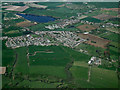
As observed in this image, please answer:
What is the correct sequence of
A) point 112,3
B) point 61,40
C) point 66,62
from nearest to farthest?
point 66,62, point 61,40, point 112,3

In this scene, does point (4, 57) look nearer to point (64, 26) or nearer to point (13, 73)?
point (13, 73)

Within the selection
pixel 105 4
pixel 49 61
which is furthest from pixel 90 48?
pixel 105 4

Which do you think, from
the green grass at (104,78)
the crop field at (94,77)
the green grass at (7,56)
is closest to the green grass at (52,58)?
the crop field at (94,77)

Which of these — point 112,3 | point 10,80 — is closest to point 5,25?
point 10,80

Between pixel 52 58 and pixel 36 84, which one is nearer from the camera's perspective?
pixel 36 84

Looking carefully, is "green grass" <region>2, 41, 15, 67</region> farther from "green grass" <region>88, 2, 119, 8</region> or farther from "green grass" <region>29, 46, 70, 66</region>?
"green grass" <region>88, 2, 119, 8</region>

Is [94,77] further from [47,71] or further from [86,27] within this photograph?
[86,27]

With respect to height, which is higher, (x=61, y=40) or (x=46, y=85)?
(x=61, y=40)

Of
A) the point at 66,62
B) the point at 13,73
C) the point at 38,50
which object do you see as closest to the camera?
the point at 13,73
